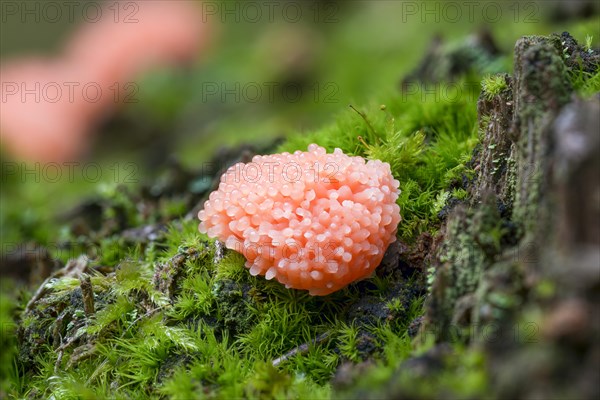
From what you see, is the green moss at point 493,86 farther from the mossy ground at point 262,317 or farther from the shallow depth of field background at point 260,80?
the shallow depth of field background at point 260,80

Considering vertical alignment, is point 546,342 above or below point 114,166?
above

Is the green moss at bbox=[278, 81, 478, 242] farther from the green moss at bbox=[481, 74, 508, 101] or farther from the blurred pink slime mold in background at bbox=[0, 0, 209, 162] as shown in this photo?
the blurred pink slime mold in background at bbox=[0, 0, 209, 162]

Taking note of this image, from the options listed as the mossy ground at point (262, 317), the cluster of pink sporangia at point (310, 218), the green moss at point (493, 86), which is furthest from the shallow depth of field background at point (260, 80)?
the cluster of pink sporangia at point (310, 218)

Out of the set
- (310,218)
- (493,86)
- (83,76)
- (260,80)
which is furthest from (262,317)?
(83,76)

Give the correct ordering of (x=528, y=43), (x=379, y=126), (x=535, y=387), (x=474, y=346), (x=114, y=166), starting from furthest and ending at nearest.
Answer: (x=114, y=166), (x=379, y=126), (x=528, y=43), (x=474, y=346), (x=535, y=387)

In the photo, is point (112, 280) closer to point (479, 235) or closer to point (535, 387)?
point (479, 235)

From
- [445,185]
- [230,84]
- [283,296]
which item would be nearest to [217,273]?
[283,296]

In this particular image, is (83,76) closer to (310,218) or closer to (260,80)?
(260,80)
